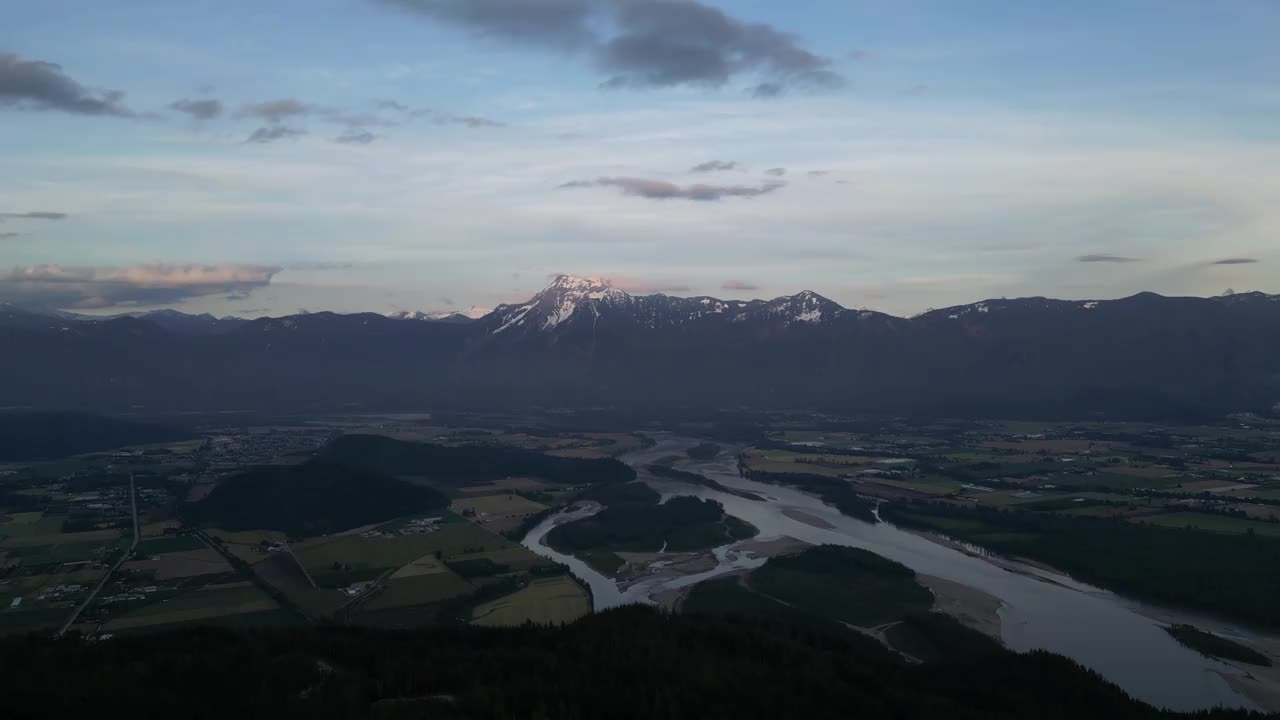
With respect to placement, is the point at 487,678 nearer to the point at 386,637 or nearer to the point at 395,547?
the point at 386,637

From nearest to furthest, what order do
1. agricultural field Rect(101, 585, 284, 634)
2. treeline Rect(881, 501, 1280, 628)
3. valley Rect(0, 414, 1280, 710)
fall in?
1. agricultural field Rect(101, 585, 284, 634)
2. valley Rect(0, 414, 1280, 710)
3. treeline Rect(881, 501, 1280, 628)

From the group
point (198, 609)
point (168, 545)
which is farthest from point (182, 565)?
point (198, 609)

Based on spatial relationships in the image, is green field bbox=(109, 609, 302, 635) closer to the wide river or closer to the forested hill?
the forested hill

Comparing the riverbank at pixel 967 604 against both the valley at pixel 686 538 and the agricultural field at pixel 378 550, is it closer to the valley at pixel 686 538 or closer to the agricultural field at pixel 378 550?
the valley at pixel 686 538

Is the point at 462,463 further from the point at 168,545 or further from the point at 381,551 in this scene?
the point at 168,545

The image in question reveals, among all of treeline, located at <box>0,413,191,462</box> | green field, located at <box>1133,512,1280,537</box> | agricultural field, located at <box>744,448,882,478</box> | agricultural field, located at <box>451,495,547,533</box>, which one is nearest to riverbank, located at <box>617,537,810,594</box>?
agricultural field, located at <box>451,495,547,533</box>

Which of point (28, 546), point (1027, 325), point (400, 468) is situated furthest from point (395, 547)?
point (1027, 325)
